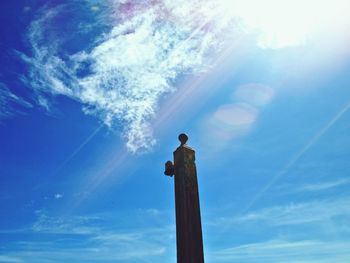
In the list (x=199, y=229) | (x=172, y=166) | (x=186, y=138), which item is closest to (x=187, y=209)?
(x=199, y=229)

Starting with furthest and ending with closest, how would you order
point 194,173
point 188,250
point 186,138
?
point 186,138 < point 194,173 < point 188,250

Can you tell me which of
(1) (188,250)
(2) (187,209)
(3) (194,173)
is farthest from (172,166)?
(1) (188,250)

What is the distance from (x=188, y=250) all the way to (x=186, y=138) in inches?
72.8

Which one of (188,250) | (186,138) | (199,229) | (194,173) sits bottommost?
(188,250)

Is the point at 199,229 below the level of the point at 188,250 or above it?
above

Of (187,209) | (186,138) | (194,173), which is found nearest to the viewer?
(187,209)

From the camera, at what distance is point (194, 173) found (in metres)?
4.93

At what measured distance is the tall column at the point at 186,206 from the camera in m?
4.35

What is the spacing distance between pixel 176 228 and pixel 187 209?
1.09 feet

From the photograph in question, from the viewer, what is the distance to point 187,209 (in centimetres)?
461

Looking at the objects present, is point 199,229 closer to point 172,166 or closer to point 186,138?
point 172,166

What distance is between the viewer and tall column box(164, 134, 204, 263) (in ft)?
14.3

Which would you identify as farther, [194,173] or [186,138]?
[186,138]

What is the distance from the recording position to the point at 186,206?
15.2 ft
